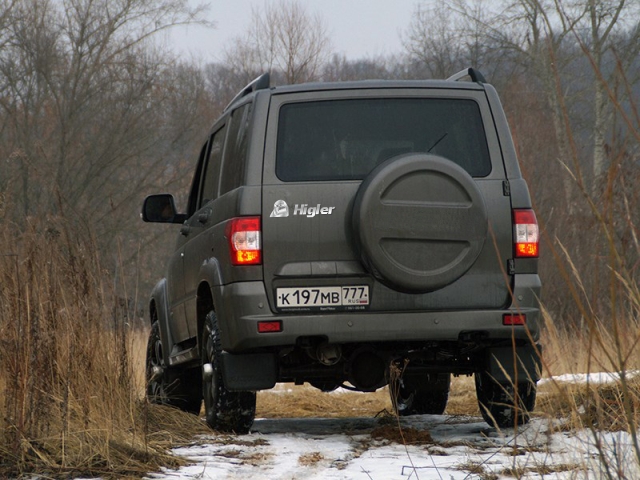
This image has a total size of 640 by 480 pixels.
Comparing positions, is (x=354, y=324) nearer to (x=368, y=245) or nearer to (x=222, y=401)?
(x=368, y=245)

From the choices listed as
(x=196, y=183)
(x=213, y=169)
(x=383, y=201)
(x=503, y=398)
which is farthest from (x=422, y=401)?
(x=383, y=201)

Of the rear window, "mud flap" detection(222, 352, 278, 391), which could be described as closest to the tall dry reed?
"mud flap" detection(222, 352, 278, 391)

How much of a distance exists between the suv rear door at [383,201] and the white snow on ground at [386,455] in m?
0.77

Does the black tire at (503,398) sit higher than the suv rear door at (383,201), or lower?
lower

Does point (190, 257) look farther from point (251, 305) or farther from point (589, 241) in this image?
point (589, 241)

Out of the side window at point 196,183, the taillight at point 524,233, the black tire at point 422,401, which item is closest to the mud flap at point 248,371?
the taillight at point 524,233

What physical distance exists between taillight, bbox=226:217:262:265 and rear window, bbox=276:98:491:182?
0.37 metres

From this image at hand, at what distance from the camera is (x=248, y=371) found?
5.92 m

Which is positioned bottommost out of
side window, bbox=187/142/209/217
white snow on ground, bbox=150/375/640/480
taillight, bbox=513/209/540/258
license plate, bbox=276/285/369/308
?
white snow on ground, bbox=150/375/640/480

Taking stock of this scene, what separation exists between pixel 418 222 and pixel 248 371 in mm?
1275

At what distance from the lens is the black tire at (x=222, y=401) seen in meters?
6.16

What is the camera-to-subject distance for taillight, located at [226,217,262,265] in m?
5.72

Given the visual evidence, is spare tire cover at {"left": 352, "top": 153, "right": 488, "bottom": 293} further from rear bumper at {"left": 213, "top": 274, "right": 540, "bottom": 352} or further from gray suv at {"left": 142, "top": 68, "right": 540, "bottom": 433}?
rear bumper at {"left": 213, "top": 274, "right": 540, "bottom": 352}

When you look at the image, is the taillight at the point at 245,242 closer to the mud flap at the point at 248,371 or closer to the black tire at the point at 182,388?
the mud flap at the point at 248,371
